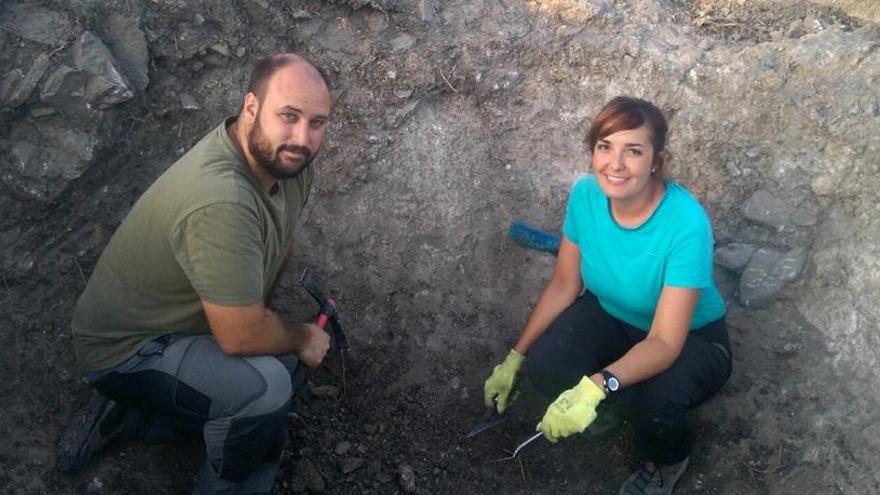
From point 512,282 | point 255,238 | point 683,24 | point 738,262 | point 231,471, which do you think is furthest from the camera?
point 683,24

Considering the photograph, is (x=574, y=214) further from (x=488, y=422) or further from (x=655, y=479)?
(x=655, y=479)

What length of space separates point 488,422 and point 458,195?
1167 mm

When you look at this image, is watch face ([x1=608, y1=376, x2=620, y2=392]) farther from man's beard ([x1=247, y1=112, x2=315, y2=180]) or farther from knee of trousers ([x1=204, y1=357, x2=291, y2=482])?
man's beard ([x1=247, y1=112, x2=315, y2=180])

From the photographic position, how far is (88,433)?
3.12 meters

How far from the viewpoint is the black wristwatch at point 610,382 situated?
291cm

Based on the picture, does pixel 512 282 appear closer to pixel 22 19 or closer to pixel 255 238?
pixel 255 238

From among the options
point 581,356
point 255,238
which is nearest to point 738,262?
point 581,356

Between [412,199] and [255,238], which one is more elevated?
[255,238]

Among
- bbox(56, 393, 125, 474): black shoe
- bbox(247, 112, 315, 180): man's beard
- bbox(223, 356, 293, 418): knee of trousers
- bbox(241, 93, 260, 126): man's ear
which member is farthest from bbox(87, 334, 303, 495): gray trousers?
bbox(241, 93, 260, 126): man's ear

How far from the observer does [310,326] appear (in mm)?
3059

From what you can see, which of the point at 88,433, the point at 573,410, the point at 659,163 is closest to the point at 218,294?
the point at 88,433

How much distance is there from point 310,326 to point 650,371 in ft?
4.15

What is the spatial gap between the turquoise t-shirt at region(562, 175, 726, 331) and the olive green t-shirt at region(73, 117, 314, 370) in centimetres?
117

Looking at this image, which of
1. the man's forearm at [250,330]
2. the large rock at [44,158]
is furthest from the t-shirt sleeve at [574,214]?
the large rock at [44,158]
